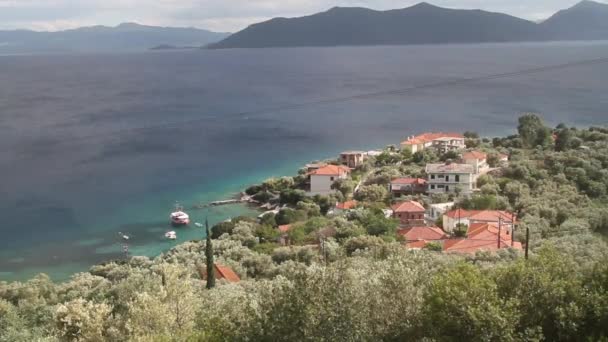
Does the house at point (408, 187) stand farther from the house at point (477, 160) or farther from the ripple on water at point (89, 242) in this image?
the ripple on water at point (89, 242)

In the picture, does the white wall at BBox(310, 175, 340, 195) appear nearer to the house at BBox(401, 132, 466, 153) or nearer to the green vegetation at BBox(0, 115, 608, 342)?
the house at BBox(401, 132, 466, 153)

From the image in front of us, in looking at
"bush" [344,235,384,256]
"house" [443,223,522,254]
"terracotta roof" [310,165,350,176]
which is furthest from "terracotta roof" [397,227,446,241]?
"terracotta roof" [310,165,350,176]

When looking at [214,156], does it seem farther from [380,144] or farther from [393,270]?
[393,270]

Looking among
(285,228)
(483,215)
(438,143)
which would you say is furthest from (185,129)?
(483,215)

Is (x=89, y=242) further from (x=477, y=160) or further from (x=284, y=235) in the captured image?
(x=477, y=160)

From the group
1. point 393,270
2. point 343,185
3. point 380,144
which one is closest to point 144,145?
point 380,144

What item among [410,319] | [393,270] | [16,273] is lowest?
[16,273]
